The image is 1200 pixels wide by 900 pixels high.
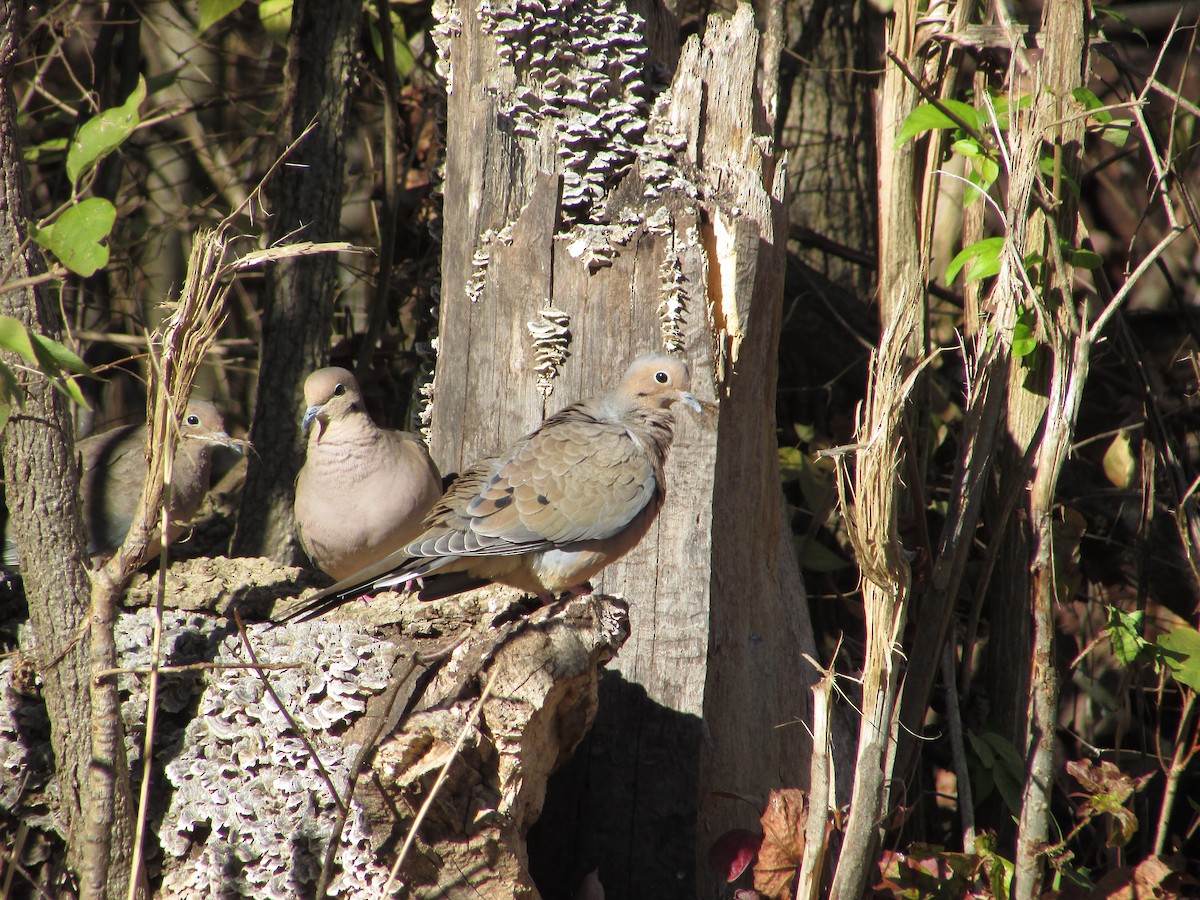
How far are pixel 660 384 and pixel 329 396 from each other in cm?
116

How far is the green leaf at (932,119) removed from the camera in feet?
10.5

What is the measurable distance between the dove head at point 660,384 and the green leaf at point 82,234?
64.7 inches

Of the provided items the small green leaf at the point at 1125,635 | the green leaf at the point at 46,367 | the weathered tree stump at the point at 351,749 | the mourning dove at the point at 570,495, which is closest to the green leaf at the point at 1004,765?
the small green leaf at the point at 1125,635

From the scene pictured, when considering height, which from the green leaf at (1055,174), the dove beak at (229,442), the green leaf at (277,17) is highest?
the green leaf at (277,17)

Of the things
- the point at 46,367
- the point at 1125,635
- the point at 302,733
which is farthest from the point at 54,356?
the point at 1125,635

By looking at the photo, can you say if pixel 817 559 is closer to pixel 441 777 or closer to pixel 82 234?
pixel 441 777

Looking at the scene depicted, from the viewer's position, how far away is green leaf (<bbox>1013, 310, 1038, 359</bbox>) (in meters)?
3.16

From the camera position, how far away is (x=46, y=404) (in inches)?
101

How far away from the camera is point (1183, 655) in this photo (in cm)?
335

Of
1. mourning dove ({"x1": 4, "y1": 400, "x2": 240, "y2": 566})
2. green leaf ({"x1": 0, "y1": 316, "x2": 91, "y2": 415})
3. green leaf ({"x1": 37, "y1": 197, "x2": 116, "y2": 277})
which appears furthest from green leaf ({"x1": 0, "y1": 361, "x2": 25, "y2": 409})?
mourning dove ({"x1": 4, "y1": 400, "x2": 240, "y2": 566})

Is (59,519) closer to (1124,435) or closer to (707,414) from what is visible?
(707,414)

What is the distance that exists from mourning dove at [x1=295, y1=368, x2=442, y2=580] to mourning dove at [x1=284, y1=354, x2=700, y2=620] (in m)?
0.21

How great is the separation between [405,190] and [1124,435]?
3.58 meters

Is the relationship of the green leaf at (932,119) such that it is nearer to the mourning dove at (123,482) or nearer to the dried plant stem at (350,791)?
the dried plant stem at (350,791)
